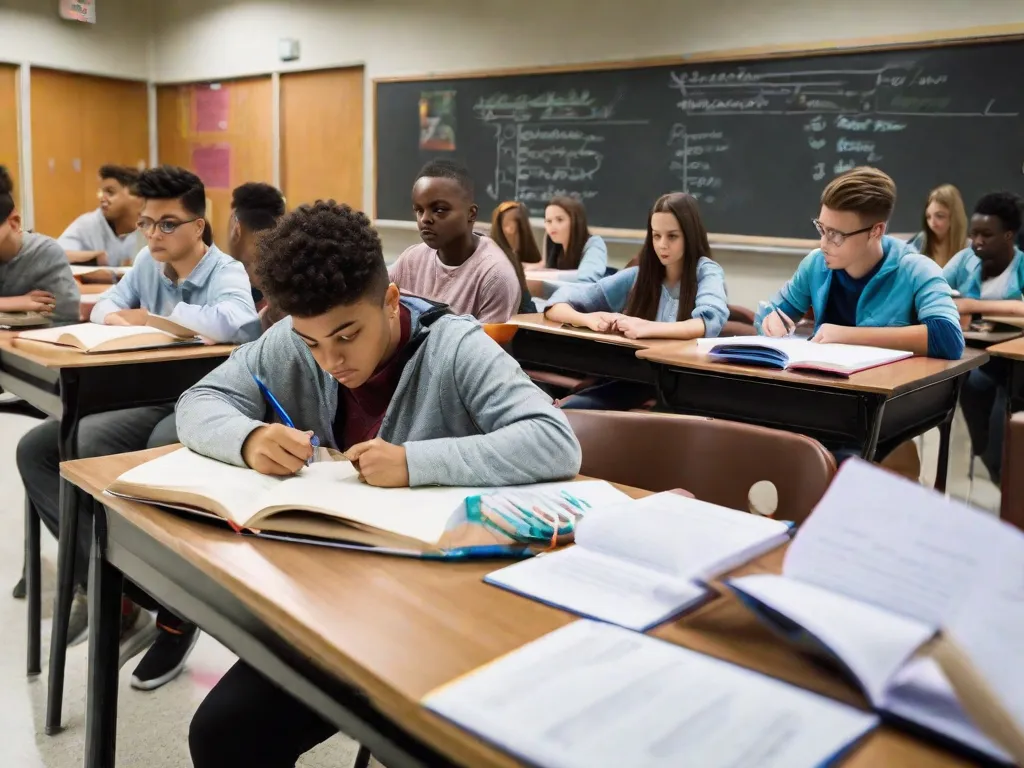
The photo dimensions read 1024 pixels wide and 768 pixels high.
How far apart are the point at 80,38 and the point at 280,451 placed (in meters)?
8.13

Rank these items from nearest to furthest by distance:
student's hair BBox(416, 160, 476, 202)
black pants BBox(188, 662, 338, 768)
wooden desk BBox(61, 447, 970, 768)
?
wooden desk BBox(61, 447, 970, 768), black pants BBox(188, 662, 338, 768), student's hair BBox(416, 160, 476, 202)

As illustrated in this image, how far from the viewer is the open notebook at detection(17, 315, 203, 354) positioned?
7.04ft

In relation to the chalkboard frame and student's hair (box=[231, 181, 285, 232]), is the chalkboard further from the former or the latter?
student's hair (box=[231, 181, 285, 232])

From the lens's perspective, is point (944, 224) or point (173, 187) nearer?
point (173, 187)

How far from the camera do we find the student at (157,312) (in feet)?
6.59

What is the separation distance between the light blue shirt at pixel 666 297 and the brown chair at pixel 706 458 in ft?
5.46

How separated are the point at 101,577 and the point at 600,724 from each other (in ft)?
2.83

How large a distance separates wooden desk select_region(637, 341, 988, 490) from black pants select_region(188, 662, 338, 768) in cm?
146

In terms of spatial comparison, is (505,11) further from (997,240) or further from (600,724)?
(600,724)

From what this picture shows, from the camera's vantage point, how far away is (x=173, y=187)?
256 cm

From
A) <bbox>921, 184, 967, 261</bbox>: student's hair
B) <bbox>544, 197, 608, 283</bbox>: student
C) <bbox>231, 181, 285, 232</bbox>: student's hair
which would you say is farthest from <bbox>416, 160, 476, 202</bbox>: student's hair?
<bbox>921, 184, 967, 261</bbox>: student's hair

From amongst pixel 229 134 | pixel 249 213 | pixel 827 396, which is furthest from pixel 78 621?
pixel 229 134

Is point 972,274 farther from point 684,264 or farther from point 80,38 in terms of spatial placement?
point 80,38

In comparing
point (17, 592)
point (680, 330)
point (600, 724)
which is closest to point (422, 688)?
point (600, 724)
